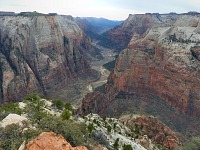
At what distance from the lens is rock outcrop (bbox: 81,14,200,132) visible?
80812 mm

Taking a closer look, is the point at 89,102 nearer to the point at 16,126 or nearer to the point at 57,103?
the point at 57,103

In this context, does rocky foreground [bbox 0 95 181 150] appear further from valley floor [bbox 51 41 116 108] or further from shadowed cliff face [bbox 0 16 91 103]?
shadowed cliff face [bbox 0 16 91 103]

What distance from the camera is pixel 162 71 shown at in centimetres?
8806

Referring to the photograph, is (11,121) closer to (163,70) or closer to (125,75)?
(163,70)

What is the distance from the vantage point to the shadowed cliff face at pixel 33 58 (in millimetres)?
99375

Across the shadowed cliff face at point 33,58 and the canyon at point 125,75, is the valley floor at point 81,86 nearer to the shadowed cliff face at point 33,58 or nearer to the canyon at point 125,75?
the canyon at point 125,75

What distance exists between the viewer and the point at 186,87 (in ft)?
265

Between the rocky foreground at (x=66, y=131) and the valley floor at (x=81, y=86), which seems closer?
the rocky foreground at (x=66, y=131)

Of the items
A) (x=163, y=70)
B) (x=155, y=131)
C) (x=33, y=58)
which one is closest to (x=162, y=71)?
(x=163, y=70)

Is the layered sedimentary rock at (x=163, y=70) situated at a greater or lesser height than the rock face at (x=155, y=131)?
greater

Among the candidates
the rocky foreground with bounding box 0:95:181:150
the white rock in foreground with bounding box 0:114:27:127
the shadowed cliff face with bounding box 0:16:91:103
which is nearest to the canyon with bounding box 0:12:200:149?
the shadowed cliff face with bounding box 0:16:91:103

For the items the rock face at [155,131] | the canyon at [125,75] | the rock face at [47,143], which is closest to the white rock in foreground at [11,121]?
the rock face at [47,143]

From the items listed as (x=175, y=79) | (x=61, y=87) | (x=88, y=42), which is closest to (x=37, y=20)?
(x=61, y=87)

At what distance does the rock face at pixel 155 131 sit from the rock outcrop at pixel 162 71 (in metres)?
13.5
